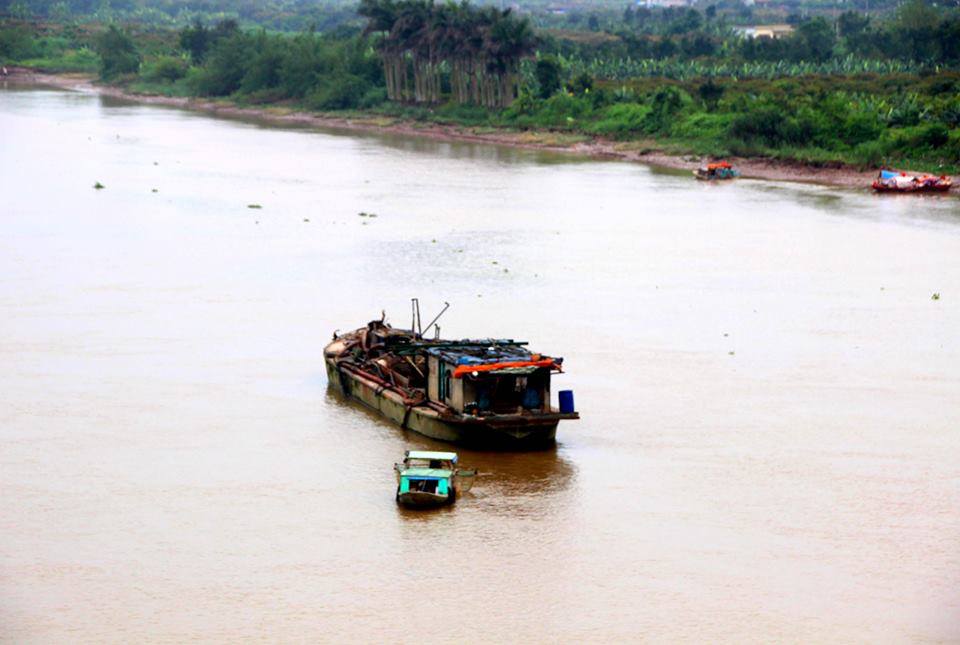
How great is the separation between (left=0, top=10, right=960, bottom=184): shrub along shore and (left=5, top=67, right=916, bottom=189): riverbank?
5.3 inches

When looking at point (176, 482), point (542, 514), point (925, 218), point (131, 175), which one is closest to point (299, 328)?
point (176, 482)

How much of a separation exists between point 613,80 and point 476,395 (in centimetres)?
6598

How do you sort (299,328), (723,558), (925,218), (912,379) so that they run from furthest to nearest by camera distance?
(925,218) < (299,328) < (912,379) < (723,558)

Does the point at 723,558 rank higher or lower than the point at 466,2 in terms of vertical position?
lower

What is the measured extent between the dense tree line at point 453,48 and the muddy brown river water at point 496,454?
32.0 metres

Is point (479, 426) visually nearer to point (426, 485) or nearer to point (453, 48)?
point (426, 485)

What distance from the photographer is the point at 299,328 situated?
30.7 metres

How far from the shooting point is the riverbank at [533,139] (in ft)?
191

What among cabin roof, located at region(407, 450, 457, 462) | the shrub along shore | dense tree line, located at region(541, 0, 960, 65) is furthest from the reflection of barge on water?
dense tree line, located at region(541, 0, 960, 65)

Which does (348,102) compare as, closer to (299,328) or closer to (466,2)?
(466,2)

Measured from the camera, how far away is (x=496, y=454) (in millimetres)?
22391

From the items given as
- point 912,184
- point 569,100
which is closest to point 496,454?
point 912,184

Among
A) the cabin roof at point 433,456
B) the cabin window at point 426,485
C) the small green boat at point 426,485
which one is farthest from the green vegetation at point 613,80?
the cabin window at point 426,485

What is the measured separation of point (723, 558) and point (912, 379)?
9.62 metres
